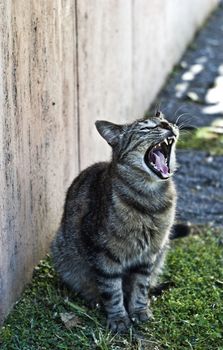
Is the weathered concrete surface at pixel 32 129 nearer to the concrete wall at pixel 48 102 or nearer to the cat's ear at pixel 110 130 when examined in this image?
the concrete wall at pixel 48 102

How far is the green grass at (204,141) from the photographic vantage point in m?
7.62

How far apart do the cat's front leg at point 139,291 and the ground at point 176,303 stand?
92 mm

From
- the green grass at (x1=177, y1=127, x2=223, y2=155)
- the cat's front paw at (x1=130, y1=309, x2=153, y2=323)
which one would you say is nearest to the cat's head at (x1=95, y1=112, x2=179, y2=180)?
the cat's front paw at (x1=130, y1=309, x2=153, y2=323)

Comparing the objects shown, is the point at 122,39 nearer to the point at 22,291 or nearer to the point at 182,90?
the point at 182,90

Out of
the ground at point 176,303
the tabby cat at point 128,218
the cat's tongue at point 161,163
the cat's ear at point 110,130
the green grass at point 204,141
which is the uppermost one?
the cat's ear at point 110,130

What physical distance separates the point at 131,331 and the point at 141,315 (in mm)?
178

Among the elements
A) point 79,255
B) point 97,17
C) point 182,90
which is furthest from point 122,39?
point 79,255

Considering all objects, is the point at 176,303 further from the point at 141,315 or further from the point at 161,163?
the point at 161,163

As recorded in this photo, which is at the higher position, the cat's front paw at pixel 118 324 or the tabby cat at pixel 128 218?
the tabby cat at pixel 128 218

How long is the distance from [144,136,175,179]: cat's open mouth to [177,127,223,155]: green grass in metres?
2.87

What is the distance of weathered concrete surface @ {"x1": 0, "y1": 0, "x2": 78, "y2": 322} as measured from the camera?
173 inches

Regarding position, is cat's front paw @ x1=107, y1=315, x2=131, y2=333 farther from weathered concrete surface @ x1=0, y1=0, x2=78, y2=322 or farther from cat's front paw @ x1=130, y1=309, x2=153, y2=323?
weathered concrete surface @ x1=0, y1=0, x2=78, y2=322

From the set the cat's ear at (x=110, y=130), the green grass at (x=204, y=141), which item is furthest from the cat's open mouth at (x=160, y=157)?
the green grass at (x=204, y=141)

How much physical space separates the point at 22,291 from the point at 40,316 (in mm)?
275
